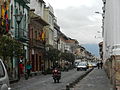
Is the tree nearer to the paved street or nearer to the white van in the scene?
the paved street

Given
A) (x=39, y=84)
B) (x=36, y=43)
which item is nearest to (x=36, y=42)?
(x=36, y=43)

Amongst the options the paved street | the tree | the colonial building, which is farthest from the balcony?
the tree

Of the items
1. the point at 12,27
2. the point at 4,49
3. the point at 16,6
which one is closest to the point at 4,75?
the point at 4,49

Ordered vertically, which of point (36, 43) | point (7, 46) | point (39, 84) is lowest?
point (39, 84)

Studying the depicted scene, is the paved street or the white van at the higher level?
the white van

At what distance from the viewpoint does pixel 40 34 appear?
61.7m

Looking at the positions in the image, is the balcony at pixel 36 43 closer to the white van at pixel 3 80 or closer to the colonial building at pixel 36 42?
the colonial building at pixel 36 42

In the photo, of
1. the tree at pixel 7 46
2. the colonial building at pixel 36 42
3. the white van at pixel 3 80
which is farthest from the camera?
the colonial building at pixel 36 42

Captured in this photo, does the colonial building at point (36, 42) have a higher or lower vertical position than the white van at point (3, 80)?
higher

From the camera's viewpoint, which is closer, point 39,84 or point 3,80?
point 3,80

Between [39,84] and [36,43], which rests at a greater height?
[36,43]

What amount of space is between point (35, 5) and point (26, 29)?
11.1 metres

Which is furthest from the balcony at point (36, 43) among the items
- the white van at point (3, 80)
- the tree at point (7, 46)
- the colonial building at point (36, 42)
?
the white van at point (3, 80)

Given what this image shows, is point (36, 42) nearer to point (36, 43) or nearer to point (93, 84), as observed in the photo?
point (36, 43)
